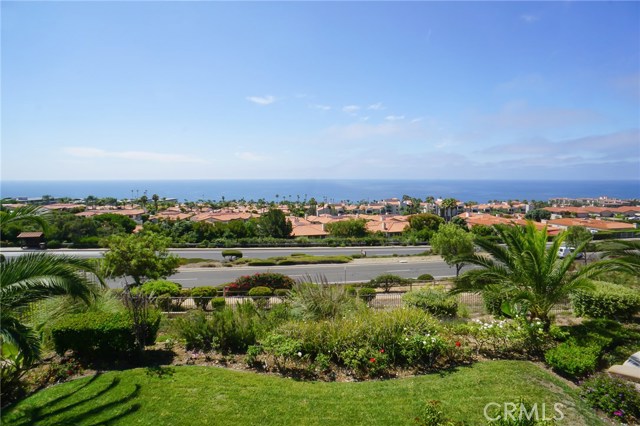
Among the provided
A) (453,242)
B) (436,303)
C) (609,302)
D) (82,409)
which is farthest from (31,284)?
(453,242)

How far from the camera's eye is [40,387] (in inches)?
270

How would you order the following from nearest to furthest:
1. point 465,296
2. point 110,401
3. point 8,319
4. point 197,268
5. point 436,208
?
1. point 8,319
2. point 110,401
3. point 465,296
4. point 197,268
5. point 436,208

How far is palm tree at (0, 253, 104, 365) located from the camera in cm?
584

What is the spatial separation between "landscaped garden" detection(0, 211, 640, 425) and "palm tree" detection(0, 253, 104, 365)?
24 millimetres

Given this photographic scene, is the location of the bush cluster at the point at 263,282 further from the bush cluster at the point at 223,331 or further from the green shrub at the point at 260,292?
the bush cluster at the point at 223,331

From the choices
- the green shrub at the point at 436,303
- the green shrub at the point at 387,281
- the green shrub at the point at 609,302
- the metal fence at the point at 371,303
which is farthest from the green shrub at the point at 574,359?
the green shrub at the point at 387,281

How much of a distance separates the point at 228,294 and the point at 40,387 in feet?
44.7

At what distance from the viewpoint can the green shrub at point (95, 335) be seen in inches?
300

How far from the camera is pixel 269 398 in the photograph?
21.1ft

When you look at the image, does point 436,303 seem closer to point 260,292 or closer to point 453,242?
point 260,292

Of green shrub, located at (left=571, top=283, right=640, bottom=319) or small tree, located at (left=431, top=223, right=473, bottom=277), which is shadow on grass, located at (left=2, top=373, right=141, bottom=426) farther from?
small tree, located at (left=431, top=223, right=473, bottom=277)

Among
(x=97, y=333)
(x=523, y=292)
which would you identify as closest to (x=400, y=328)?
Answer: (x=523, y=292)

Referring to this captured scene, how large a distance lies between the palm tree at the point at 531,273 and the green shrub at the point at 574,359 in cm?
141

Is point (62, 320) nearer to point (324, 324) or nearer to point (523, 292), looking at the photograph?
point (324, 324)
